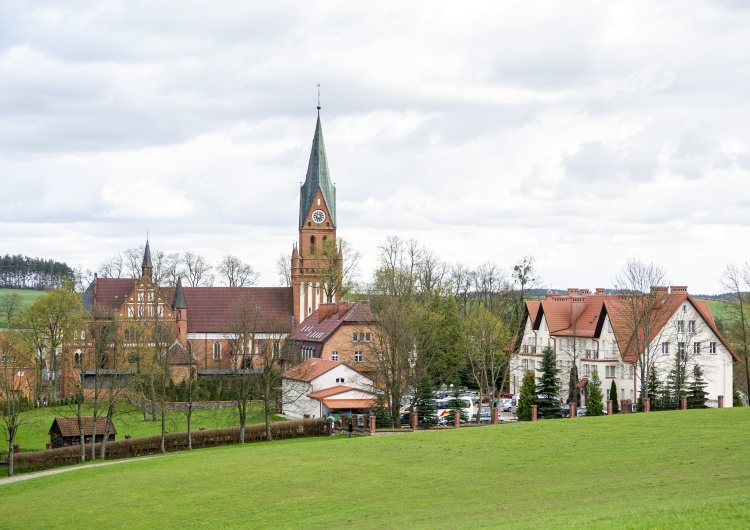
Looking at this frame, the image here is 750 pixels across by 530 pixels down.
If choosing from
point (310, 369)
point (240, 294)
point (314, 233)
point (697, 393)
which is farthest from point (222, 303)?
point (697, 393)

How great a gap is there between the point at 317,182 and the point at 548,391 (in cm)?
4498

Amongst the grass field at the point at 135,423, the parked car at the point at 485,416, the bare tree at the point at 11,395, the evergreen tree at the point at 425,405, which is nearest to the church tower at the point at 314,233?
the grass field at the point at 135,423

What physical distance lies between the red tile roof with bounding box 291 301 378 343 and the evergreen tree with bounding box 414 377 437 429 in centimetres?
1311

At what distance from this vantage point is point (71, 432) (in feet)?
171

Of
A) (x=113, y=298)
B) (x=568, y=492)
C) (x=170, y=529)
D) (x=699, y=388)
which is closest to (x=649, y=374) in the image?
(x=699, y=388)

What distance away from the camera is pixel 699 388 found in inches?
2192

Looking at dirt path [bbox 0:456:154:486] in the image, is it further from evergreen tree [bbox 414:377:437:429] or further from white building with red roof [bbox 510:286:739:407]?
white building with red roof [bbox 510:286:739:407]

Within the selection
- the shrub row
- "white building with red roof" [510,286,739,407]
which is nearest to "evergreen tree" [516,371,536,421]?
"white building with red roof" [510,286,739,407]

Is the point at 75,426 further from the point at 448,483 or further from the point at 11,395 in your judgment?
the point at 448,483

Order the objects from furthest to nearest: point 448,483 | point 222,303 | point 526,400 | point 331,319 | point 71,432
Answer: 1. point 222,303
2. point 331,319
3. point 526,400
4. point 71,432
5. point 448,483

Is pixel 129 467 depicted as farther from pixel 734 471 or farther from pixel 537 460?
pixel 734 471

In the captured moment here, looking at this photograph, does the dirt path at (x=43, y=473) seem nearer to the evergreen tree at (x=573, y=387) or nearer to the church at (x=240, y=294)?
the evergreen tree at (x=573, y=387)

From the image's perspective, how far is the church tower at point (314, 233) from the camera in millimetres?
92188

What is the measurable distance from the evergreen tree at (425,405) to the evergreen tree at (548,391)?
6815 millimetres
